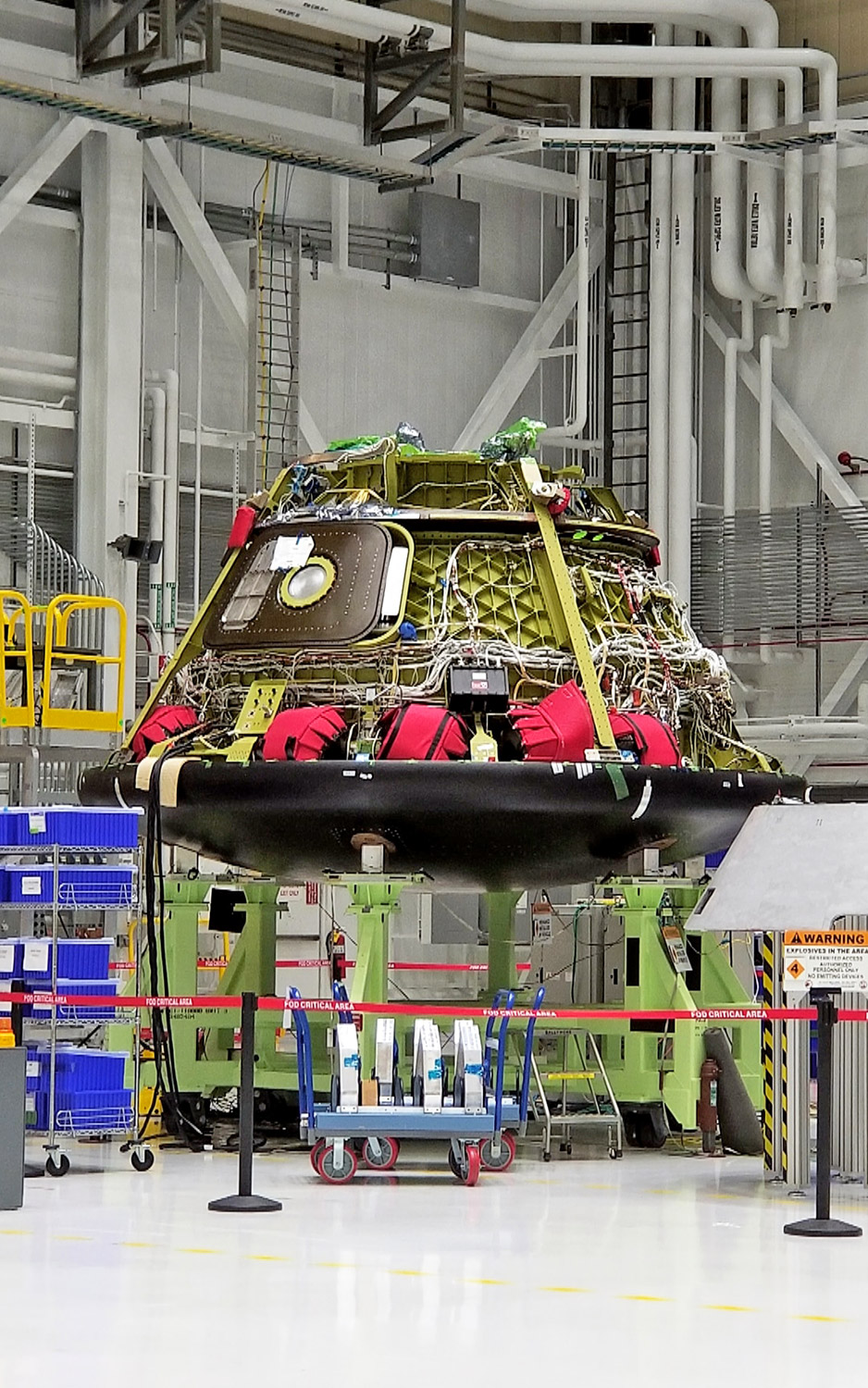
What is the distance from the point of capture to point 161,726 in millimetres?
12570

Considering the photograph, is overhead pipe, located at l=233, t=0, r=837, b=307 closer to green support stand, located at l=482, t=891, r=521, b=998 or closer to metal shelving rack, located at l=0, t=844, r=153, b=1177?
green support stand, located at l=482, t=891, r=521, b=998

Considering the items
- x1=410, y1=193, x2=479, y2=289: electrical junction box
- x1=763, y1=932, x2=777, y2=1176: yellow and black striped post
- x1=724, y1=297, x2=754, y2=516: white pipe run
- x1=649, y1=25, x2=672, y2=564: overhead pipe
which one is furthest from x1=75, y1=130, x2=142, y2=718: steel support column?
x1=763, y1=932, x2=777, y2=1176: yellow and black striped post

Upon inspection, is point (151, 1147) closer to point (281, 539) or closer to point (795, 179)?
point (281, 539)

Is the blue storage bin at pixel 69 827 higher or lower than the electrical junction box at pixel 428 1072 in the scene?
higher

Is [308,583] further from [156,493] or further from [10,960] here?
[156,493]

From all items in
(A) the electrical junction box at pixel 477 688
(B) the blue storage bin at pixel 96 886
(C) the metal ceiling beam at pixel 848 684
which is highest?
(C) the metal ceiling beam at pixel 848 684

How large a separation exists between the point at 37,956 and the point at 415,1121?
2267 mm

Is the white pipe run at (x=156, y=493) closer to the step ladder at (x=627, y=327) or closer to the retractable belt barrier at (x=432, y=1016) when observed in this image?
the step ladder at (x=627, y=327)

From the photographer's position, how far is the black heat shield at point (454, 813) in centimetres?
1120

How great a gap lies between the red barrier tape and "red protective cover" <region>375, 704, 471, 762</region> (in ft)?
4.43

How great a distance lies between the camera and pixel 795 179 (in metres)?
19.8

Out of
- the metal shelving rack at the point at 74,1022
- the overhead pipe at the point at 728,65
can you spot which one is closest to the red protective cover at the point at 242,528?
the metal shelving rack at the point at 74,1022

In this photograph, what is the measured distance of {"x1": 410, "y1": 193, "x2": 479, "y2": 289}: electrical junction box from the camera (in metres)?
20.5

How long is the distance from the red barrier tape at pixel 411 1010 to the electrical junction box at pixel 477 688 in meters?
1.67
